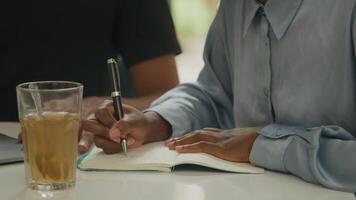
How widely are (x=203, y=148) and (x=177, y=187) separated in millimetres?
161

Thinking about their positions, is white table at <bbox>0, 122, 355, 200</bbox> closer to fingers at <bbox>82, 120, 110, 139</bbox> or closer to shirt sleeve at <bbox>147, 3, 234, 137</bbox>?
fingers at <bbox>82, 120, 110, 139</bbox>

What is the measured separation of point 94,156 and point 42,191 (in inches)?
7.4

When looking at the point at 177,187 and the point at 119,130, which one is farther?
the point at 119,130

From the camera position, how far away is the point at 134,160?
3.71 feet

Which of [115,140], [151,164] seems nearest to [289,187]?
[151,164]

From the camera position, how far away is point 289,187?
3.35ft

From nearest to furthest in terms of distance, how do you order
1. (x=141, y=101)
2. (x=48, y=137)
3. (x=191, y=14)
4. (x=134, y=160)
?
1. (x=48, y=137)
2. (x=134, y=160)
3. (x=141, y=101)
4. (x=191, y=14)

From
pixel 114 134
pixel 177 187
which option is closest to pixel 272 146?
pixel 177 187

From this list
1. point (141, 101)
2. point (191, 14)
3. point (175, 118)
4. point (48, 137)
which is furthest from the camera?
point (191, 14)

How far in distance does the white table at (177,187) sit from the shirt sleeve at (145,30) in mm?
767

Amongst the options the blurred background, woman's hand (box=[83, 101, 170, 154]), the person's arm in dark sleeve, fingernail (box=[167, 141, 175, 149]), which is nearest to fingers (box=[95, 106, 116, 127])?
woman's hand (box=[83, 101, 170, 154])

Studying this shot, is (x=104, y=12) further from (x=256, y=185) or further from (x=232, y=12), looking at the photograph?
(x=256, y=185)

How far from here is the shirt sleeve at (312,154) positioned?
101cm

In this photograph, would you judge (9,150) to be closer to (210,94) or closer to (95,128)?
(95,128)
